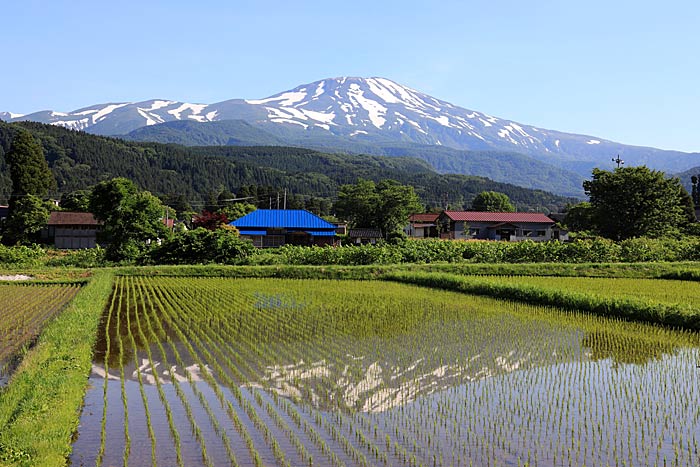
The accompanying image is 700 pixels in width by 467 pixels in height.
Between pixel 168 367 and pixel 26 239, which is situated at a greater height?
pixel 168 367

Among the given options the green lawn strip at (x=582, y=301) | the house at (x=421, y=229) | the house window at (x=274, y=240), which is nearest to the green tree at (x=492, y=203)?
the house at (x=421, y=229)

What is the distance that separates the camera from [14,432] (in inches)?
223

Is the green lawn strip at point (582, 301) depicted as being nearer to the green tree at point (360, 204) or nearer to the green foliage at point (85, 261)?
the green foliage at point (85, 261)

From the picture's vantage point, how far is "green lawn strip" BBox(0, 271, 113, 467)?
539 centimetres

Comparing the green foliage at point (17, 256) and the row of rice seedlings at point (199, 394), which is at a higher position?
the row of rice seedlings at point (199, 394)

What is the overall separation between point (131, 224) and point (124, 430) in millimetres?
27093

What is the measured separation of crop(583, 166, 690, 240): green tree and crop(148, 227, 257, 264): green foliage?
25496mm

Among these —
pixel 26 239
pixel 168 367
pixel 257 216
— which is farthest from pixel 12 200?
pixel 168 367

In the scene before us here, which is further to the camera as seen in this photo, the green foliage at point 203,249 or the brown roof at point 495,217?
the brown roof at point 495,217

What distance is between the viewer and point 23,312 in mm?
14945

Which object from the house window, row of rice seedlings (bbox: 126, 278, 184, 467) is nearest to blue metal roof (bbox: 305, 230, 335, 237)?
the house window

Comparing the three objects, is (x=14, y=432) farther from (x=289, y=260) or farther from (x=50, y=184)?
(x=50, y=184)

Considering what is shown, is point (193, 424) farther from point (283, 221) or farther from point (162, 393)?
point (283, 221)

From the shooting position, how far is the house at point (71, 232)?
51.8 meters
